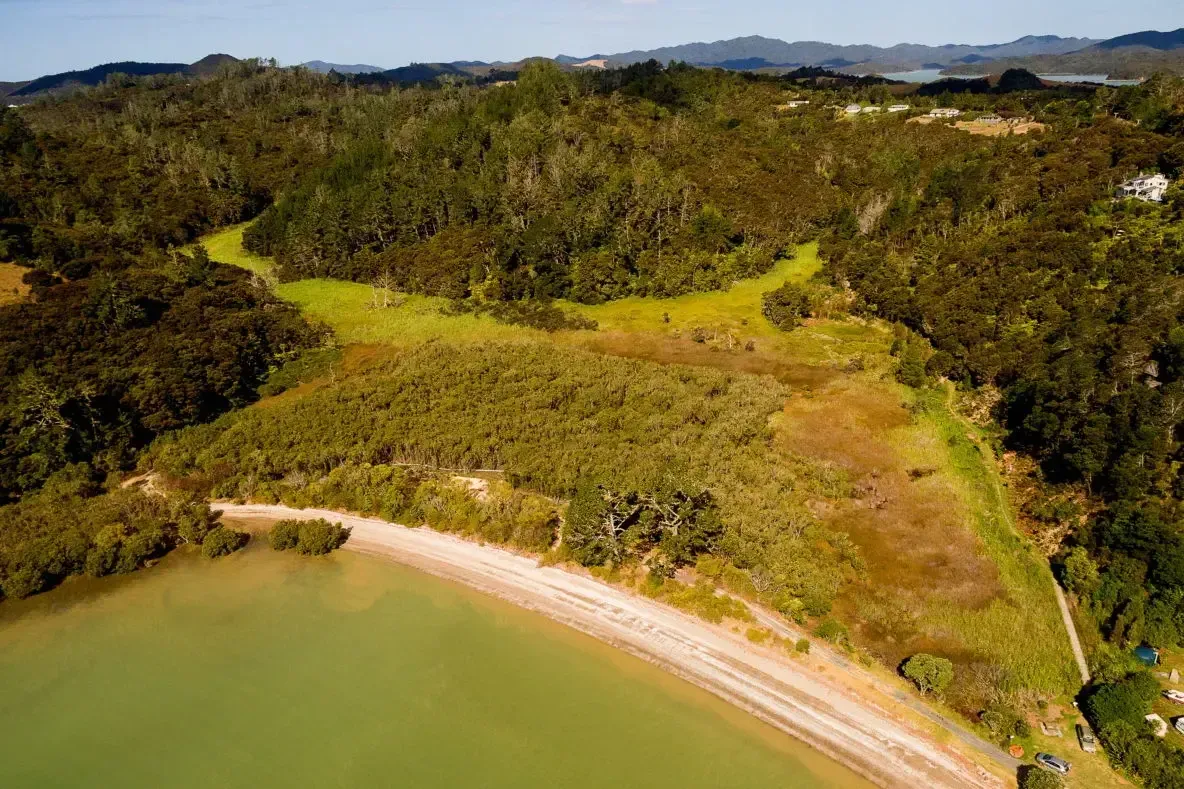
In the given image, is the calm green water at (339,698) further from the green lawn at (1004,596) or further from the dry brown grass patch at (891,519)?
the green lawn at (1004,596)

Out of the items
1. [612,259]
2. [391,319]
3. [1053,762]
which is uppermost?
[612,259]

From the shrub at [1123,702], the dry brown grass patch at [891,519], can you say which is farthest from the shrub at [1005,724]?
the dry brown grass patch at [891,519]

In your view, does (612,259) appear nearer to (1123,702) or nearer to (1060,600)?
(1060,600)

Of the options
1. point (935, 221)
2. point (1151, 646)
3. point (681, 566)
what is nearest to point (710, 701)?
point (681, 566)

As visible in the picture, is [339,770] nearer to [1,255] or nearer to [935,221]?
[1,255]

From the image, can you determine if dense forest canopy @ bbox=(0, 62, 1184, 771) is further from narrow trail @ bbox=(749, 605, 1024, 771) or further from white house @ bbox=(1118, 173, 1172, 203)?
white house @ bbox=(1118, 173, 1172, 203)

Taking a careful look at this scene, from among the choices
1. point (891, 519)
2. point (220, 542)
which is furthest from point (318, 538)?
point (891, 519)
